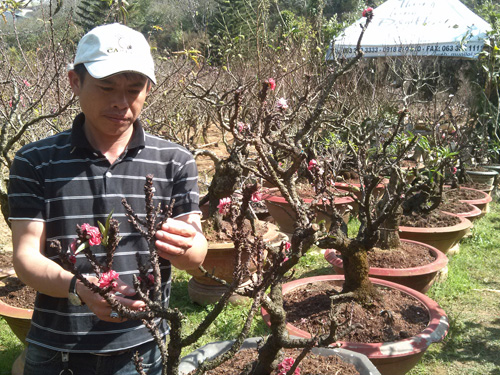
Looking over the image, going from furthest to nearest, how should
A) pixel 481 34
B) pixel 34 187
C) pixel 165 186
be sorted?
pixel 481 34, pixel 165 186, pixel 34 187

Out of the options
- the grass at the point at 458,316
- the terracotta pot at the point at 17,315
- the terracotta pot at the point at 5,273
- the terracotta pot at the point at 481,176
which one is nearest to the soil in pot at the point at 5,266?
the terracotta pot at the point at 5,273

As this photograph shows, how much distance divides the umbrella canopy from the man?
915cm

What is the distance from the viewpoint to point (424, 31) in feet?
36.8

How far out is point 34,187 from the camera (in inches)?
59.6

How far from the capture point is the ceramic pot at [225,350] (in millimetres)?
2024

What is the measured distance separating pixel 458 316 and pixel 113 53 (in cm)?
384

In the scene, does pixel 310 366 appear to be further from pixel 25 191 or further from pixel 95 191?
pixel 25 191

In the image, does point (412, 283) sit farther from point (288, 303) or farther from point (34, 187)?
point (34, 187)

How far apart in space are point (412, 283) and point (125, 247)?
280 cm

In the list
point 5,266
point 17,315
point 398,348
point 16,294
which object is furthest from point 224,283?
point 5,266

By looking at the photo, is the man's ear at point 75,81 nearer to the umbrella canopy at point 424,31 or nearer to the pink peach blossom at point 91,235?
the pink peach blossom at point 91,235

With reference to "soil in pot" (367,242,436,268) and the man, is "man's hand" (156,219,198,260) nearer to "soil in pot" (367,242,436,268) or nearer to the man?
the man

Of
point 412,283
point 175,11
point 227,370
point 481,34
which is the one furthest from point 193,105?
point 175,11

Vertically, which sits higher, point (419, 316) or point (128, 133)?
point (128, 133)
